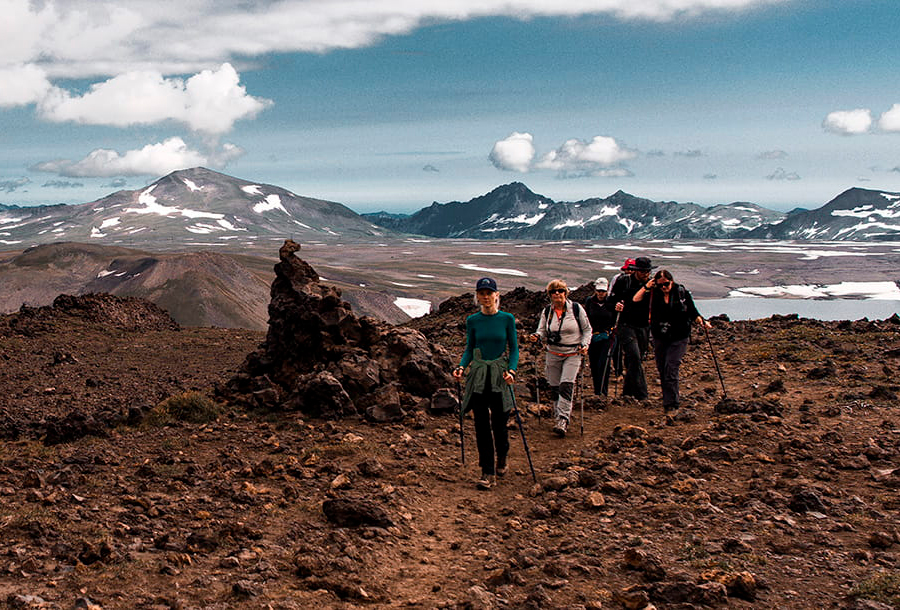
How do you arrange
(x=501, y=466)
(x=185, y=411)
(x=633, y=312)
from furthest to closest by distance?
(x=633, y=312)
(x=185, y=411)
(x=501, y=466)

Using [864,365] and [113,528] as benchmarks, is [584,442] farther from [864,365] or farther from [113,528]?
[864,365]

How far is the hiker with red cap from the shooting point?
14656 millimetres

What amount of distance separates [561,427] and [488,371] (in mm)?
3493

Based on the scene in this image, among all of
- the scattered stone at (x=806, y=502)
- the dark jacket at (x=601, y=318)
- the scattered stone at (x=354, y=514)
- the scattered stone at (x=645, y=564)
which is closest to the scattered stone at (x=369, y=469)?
the scattered stone at (x=354, y=514)

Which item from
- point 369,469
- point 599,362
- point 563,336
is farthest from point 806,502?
point 599,362

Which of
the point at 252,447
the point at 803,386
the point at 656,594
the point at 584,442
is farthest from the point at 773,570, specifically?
the point at 803,386

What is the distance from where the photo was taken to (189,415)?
13.3m

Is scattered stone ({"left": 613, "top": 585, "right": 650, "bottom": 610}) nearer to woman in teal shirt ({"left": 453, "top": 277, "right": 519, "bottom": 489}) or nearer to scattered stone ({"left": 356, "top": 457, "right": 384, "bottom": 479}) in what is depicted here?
woman in teal shirt ({"left": 453, "top": 277, "right": 519, "bottom": 489})

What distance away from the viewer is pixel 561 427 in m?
13.1

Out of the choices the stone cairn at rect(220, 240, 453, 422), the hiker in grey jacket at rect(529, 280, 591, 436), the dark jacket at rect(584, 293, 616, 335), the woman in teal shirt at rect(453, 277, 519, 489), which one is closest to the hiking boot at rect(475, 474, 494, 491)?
the woman in teal shirt at rect(453, 277, 519, 489)

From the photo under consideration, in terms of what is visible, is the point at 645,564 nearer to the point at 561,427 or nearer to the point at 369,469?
the point at 369,469

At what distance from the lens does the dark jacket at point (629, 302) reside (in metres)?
14.7

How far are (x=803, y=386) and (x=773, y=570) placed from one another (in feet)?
33.7

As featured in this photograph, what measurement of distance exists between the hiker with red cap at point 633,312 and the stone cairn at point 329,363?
4.00m
